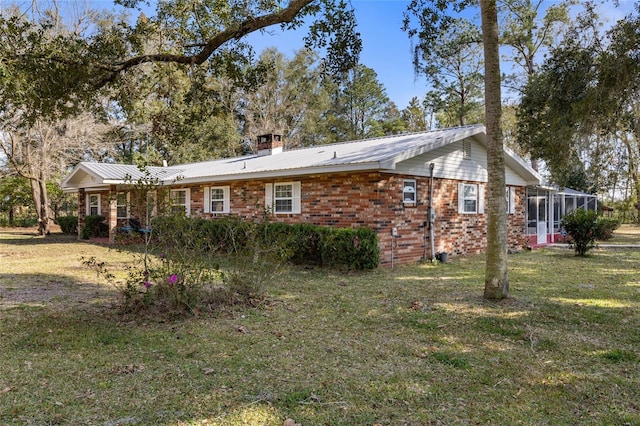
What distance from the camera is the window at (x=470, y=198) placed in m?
13.6

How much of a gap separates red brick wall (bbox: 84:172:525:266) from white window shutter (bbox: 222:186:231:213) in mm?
453

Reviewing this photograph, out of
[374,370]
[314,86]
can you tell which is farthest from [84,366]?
[314,86]

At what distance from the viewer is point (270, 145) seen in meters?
17.9

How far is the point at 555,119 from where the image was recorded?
8758 mm

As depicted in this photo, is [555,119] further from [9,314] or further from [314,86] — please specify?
[314,86]

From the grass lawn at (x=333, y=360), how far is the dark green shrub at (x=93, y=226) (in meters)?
12.5

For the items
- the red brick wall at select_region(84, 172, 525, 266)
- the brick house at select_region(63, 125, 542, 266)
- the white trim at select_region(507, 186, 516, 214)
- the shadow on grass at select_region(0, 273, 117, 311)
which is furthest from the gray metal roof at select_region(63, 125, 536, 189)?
the shadow on grass at select_region(0, 273, 117, 311)

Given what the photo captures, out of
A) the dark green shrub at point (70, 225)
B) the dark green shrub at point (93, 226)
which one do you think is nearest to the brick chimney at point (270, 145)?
the dark green shrub at point (93, 226)

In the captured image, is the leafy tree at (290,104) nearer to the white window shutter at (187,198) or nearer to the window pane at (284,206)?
the white window shutter at (187,198)

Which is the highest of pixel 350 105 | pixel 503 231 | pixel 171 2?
pixel 350 105

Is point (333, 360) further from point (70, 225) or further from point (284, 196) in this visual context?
point (70, 225)

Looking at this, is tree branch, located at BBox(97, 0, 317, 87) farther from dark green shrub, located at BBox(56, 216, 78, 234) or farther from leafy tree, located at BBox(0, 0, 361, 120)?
dark green shrub, located at BBox(56, 216, 78, 234)

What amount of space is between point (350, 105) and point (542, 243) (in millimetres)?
21895

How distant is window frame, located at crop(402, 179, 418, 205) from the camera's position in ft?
37.6
